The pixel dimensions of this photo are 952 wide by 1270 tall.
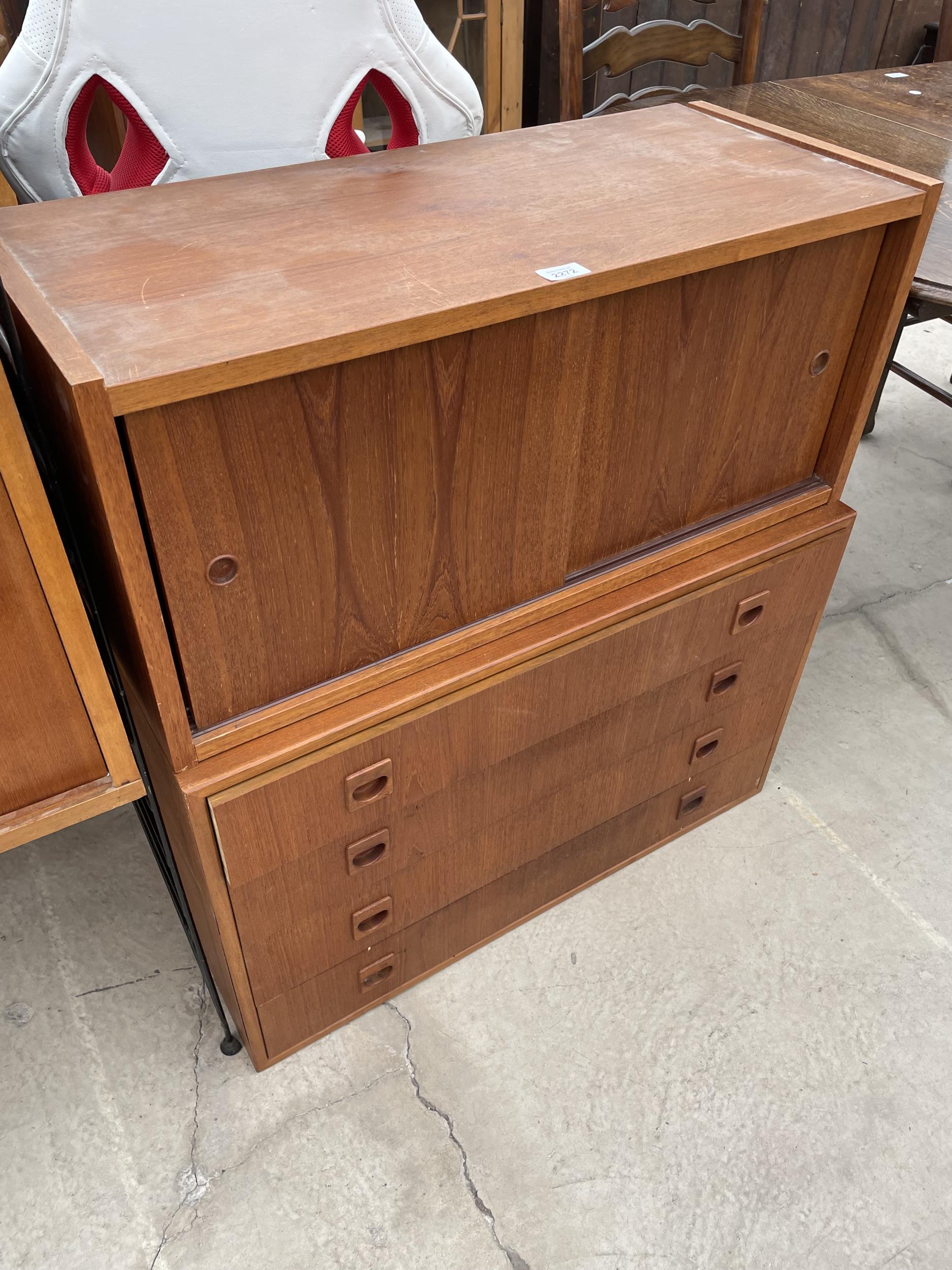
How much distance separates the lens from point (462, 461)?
1.02 m

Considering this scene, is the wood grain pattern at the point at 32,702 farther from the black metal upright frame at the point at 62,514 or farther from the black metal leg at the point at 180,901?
the black metal leg at the point at 180,901

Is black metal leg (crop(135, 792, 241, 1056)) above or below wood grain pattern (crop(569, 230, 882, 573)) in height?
below

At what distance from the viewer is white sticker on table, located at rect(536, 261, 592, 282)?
0.94m

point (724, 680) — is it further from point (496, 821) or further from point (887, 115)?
point (887, 115)

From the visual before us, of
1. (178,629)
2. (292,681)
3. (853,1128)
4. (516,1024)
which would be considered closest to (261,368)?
(178,629)

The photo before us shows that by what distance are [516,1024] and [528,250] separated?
1.11 meters

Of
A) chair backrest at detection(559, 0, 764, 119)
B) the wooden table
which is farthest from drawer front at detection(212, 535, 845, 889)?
chair backrest at detection(559, 0, 764, 119)

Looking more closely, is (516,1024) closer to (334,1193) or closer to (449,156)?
(334,1193)

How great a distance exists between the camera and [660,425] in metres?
1.16

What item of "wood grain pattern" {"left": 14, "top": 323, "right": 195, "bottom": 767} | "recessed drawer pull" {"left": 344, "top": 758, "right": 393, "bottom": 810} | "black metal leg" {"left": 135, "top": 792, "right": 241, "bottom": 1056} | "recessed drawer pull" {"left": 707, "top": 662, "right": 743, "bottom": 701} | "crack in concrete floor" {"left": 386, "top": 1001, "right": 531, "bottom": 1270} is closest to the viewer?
"wood grain pattern" {"left": 14, "top": 323, "right": 195, "bottom": 767}

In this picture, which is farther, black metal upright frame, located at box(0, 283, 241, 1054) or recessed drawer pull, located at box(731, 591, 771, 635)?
recessed drawer pull, located at box(731, 591, 771, 635)

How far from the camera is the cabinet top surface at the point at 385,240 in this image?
2.73ft

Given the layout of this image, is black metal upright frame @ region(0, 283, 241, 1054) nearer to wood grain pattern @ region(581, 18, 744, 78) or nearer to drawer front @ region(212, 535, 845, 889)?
drawer front @ region(212, 535, 845, 889)

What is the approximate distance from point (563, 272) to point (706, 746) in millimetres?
915
